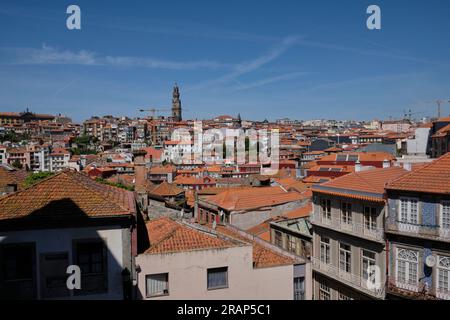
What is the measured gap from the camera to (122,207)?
11.2 m

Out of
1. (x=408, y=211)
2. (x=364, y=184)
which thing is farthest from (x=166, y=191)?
(x=408, y=211)

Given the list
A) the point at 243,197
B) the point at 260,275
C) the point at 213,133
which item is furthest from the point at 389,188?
the point at 213,133

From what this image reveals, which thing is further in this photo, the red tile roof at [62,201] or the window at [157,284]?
the window at [157,284]

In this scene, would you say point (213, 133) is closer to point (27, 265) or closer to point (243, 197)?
point (243, 197)

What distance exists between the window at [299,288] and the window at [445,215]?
18.3 feet

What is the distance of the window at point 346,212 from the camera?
18328mm

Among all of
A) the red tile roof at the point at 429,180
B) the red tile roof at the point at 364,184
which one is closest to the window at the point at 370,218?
the red tile roof at the point at 364,184

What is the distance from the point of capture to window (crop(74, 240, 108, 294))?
10648mm

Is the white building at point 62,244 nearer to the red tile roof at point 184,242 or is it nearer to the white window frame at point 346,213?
the red tile roof at point 184,242

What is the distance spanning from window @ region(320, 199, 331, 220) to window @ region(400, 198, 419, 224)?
13.9 ft

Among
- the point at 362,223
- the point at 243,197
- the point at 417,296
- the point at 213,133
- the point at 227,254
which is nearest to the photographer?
the point at 227,254

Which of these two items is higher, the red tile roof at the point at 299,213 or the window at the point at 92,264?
the window at the point at 92,264

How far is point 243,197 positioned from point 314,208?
8006 mm

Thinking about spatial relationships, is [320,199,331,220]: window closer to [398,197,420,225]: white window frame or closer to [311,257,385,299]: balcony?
[311,257,385,299]: balcony
